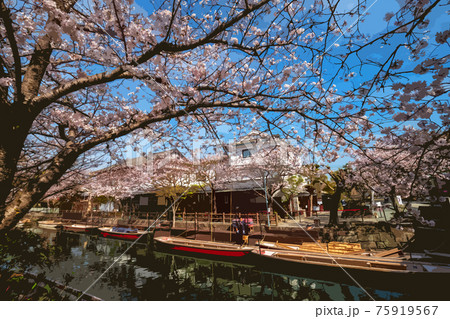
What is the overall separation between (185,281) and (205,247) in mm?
3120

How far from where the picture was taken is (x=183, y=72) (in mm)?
4988

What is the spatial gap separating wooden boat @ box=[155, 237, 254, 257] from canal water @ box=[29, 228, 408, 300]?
2.38 feet

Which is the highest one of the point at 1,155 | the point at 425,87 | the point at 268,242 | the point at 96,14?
the point at 96,14

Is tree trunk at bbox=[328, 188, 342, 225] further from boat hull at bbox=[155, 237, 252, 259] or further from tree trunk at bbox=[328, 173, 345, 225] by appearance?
boat hull at bbox=[155, 237, 252, 259]

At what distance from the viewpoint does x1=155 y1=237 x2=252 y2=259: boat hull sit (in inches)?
491

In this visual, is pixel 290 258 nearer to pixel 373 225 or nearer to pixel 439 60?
pixel 373 225

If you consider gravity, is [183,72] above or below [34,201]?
Answer: above

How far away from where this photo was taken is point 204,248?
1353 cm

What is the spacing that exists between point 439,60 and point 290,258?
9905mm

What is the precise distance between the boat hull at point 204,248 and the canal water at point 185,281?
24.7 inches

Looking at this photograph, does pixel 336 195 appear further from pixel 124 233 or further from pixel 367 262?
pixel 124 233


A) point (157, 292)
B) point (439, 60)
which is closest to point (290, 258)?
point (157, 292)

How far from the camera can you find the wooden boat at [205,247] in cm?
1246

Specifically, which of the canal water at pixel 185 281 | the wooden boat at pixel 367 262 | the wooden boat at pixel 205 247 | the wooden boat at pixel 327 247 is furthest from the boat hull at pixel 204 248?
the wooden boat at pixel 367 262
